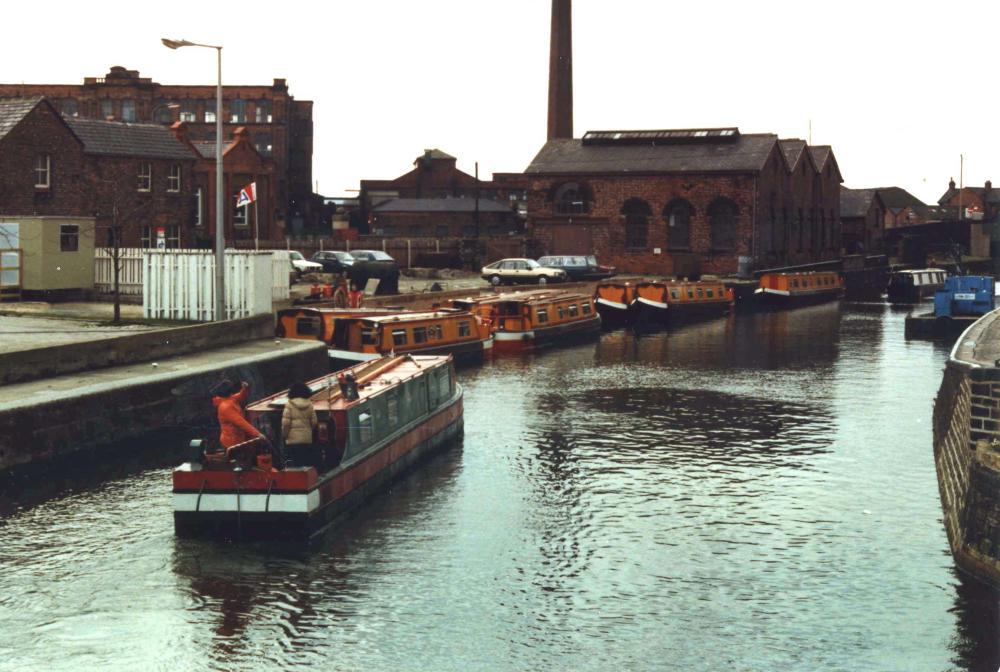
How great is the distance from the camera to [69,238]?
43094 millimetres

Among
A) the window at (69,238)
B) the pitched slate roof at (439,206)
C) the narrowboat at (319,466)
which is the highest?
the pitched slate roof at (439,206)

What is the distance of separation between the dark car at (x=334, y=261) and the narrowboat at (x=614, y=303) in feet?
60.5

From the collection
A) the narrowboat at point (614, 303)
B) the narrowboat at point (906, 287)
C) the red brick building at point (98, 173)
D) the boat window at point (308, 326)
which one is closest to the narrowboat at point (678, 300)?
the narrowboat at point (614, 303)

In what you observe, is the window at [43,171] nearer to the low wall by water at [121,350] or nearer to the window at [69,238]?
the window at [69,238]

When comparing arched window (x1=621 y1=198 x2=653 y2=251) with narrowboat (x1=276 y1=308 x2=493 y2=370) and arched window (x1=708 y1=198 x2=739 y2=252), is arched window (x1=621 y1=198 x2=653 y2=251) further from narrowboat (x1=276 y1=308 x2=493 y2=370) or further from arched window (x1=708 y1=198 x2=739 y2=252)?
narrowboat (x1=276 y1=308 x2=493 y2=370)

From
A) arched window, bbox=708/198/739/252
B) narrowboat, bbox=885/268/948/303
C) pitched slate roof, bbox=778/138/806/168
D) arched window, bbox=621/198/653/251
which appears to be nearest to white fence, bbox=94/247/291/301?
arched window, bbox=621/198/653/251

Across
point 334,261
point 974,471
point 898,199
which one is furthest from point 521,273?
point 898,199

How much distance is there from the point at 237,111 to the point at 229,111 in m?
0.71

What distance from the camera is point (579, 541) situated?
19641 mm

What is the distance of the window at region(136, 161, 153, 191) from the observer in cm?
6053

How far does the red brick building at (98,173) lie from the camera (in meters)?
52.0

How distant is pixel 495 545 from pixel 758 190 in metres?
63.4

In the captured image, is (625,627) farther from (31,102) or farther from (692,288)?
(692,288)

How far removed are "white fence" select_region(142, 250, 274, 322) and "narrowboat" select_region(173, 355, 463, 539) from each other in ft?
44.2
